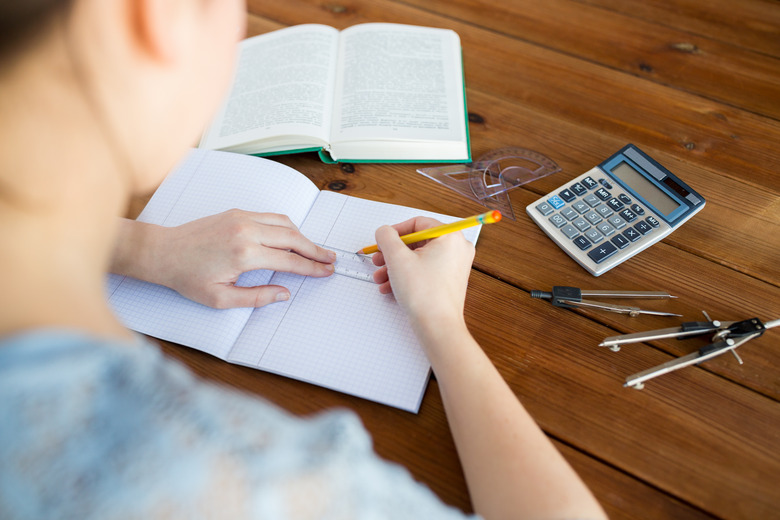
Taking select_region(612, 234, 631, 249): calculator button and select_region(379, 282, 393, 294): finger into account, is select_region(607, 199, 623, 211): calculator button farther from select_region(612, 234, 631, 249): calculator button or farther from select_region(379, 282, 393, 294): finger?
select_region(379, 282, 393, 294): finger

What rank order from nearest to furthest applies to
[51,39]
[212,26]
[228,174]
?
[51,39] < [212,26] < [228,174]

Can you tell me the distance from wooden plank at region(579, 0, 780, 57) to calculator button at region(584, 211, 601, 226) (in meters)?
0.62

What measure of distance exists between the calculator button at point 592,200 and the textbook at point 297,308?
0.63ft

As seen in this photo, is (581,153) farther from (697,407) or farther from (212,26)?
(212,26)

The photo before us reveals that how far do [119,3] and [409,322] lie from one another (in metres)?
0.48

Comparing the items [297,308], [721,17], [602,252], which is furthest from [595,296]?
[721,17]

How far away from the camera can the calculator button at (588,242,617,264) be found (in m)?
0.80

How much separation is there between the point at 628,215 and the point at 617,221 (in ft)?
0.06

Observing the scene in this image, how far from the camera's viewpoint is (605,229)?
83cm

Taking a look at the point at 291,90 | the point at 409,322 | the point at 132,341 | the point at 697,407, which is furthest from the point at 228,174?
the point at 697,407

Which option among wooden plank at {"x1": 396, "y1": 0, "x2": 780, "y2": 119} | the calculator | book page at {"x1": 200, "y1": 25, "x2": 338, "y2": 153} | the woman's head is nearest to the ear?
the woman's head

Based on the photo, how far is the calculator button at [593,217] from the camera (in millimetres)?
841

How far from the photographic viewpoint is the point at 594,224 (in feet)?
2.75

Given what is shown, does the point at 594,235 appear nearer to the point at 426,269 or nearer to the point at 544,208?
the point at 544,208
